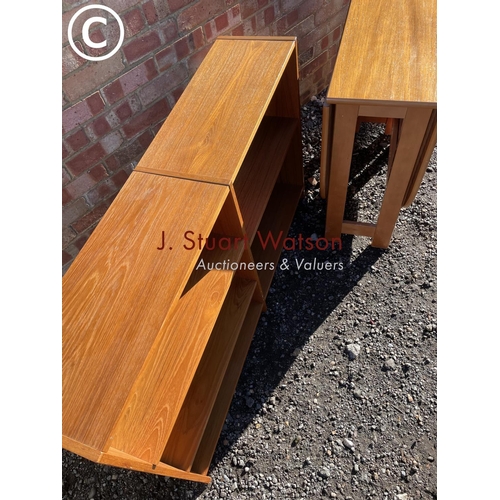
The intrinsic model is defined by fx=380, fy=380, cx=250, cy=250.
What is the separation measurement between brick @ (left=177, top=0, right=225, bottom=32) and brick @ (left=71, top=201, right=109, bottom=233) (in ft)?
3.58

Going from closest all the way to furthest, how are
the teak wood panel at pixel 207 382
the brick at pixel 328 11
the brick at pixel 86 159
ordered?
the teak wood panel at pixel 207 382 < the brick at pixel 86 159 < the brick at pixel 328 11

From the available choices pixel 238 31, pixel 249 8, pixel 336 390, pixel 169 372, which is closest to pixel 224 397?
pixel 336 390

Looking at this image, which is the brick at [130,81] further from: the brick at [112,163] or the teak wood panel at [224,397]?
the teak wood panel at [224,397]

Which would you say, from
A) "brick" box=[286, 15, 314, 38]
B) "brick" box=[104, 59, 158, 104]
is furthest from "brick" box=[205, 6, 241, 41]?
"brick" box=[286, 15, 314, 38]

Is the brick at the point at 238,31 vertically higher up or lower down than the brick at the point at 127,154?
higher up

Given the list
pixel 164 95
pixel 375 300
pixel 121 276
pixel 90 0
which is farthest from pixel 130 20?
pixel 375 300

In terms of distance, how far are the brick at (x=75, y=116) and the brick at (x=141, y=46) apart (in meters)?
0.34

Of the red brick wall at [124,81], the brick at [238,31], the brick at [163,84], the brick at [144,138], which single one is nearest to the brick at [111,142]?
the red brick wall at [124,81]

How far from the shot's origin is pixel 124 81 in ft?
6.45

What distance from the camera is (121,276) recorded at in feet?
4.39

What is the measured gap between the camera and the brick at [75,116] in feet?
6.00

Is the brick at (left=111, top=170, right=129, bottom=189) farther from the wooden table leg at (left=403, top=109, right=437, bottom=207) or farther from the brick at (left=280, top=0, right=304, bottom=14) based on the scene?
the wooden table leg at (left=403, top=109, right=437, bottom=207)

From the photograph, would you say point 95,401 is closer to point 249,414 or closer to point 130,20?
point 249,414

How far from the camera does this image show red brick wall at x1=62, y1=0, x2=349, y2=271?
5.91 ft
